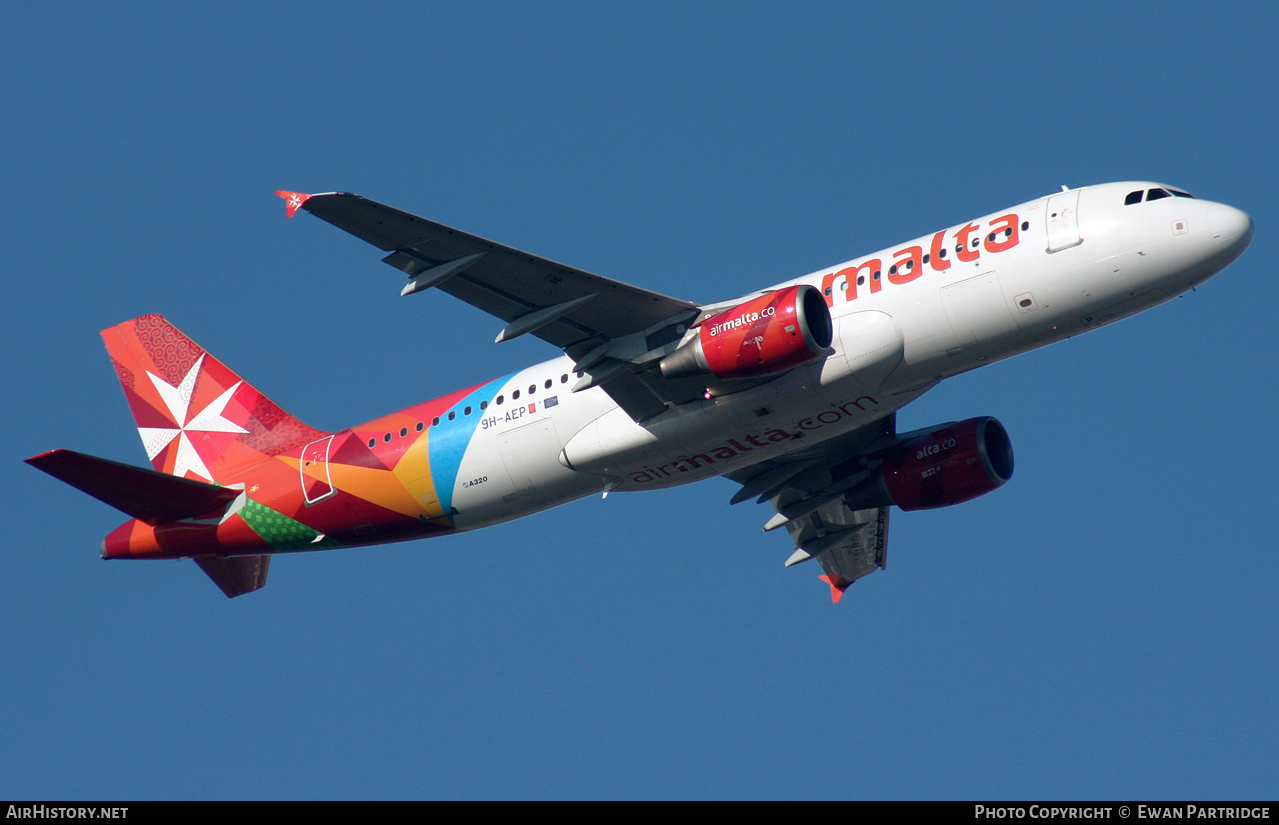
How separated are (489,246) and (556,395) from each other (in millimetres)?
6118

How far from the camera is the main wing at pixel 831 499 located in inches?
1644

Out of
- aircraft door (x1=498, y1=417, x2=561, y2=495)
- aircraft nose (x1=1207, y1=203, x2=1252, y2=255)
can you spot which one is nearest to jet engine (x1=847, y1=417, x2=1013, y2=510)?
aircraft door (x1=498, y1=417, x2=561, y2=495)

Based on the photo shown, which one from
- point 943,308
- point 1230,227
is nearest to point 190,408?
point 943,308

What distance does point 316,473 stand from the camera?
40.8m

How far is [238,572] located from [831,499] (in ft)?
60.7

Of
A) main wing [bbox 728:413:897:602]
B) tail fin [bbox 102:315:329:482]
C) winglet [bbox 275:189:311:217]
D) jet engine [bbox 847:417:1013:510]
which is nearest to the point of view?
winglet [bbox 275:189:311:217]

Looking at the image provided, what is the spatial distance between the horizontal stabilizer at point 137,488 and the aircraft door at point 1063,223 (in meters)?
24.4

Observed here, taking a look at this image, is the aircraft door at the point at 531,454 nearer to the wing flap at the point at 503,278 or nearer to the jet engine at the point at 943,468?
the wing flap at the point at 503,278

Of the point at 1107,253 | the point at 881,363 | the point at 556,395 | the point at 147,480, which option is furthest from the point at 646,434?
the point at 147,480

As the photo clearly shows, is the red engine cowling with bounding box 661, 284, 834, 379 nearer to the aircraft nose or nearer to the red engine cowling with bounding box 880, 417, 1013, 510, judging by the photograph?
the red engine cowling with bounding box 880, 417, 1013, 510

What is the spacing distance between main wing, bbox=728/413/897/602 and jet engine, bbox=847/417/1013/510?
1.92ft

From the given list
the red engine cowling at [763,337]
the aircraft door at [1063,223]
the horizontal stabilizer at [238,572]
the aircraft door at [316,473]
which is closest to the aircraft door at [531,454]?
the red engine cowling at [763,337]

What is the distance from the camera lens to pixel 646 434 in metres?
36.1

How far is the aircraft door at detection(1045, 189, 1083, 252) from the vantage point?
33.2 meters
